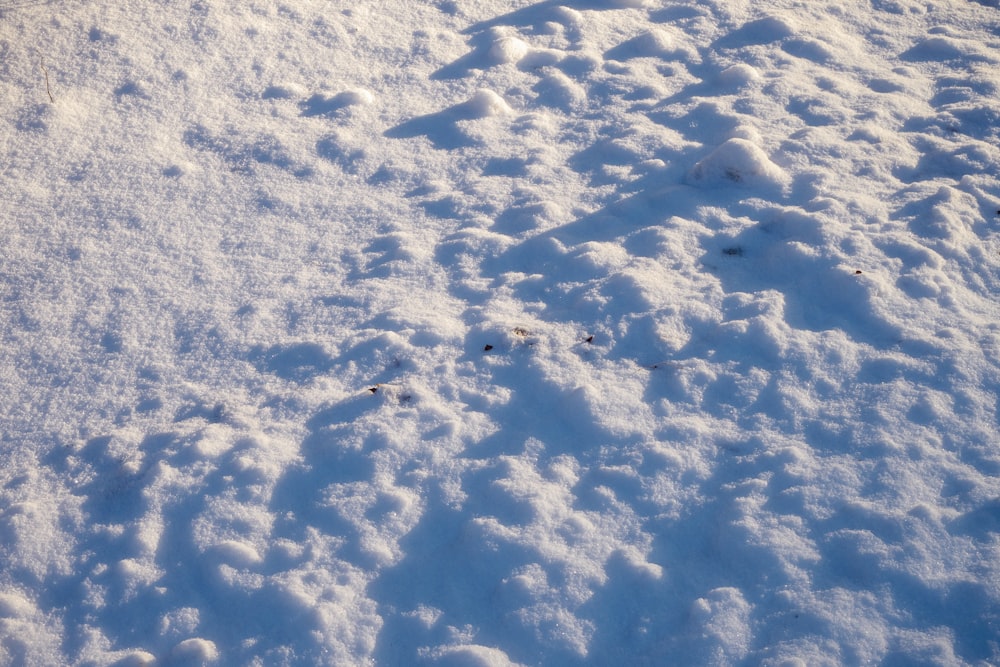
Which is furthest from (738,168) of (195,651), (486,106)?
(195,651)

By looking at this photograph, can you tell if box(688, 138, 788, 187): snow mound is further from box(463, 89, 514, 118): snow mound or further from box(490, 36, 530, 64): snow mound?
box(490, 36, 530, 64): snow mound

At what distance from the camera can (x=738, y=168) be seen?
287cm

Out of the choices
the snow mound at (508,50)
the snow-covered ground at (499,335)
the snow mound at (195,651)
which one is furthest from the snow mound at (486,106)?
the snow mound at (195,651)

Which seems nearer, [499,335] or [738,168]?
[499,335]

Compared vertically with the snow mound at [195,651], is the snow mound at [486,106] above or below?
above

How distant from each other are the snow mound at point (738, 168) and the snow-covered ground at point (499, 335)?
0.05 feet

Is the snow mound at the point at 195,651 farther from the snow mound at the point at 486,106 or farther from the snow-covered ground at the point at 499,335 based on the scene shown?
the snow mound at the point at 486,106

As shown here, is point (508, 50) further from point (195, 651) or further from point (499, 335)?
point (195, 651)

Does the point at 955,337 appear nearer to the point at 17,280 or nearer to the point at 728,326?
the point at 728,326

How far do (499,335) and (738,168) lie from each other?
1186 millimetres

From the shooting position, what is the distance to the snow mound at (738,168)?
113 inches

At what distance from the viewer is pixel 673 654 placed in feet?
5.85

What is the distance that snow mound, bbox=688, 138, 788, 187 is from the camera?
286 cm

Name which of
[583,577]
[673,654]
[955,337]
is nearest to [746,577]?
[673,654]
